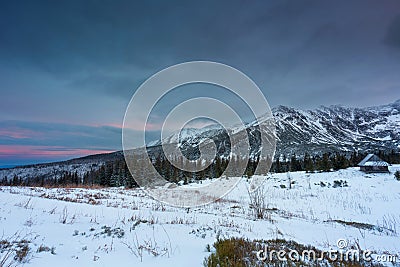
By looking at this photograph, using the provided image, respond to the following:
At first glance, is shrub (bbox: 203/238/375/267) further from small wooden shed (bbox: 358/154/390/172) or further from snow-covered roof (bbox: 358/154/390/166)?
snow-covered roof (bbox: 358/154/390/166)

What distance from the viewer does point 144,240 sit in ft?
15.5

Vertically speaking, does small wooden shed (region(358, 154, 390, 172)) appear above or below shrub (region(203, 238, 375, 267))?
above

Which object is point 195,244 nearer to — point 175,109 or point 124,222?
Answer: point 124,222

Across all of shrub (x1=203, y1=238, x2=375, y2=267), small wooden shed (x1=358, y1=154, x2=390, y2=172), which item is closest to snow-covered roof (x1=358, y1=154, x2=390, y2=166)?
small wooden shed (x1=358, y1=154, x2=390, y2=172)

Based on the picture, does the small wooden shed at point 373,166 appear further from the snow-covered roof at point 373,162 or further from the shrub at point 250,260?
the shrub at point 250,260

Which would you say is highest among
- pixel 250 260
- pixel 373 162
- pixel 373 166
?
pixel 373 162

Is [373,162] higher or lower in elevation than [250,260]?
higher

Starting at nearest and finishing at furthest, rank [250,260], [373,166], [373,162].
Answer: [250,260] → [373,166] → [373,162]

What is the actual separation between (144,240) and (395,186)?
27.4m

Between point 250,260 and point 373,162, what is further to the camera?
point 373,162

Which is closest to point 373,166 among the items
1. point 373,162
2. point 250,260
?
point 373,162

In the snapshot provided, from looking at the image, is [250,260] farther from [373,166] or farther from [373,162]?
[373,162]

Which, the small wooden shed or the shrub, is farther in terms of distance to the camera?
the small wooden shed

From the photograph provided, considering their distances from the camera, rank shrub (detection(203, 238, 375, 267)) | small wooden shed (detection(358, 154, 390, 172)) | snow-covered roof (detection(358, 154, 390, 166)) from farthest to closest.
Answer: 1. snow-covered roof (detection(358, 154, 390, 166))
2. small wooden shed (detection(358, 154, 390, 172))
3. shrub (detection(203, 238, 375, 267))
